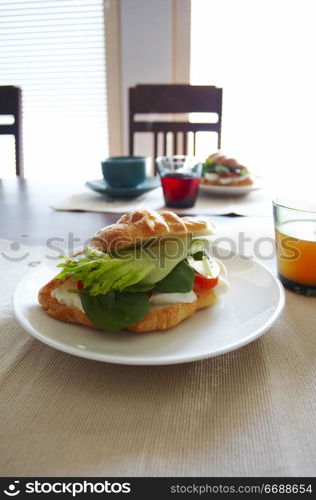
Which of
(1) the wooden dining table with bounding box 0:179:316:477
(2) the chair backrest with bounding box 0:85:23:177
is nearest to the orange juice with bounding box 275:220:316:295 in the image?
(1) the wooden dining table with bounding box 0:179:316:477

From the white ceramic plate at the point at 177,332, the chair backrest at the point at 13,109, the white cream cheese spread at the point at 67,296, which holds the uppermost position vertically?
the chair backrest at the point at 13,109

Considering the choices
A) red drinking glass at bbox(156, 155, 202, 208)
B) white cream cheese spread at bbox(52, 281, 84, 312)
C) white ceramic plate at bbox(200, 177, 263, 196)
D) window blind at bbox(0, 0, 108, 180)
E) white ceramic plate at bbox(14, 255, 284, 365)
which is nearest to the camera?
white ceramic plate at bbox(14, 255, 284, 365)

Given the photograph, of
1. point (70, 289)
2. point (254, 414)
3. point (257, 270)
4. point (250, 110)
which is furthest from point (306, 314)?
point (250, 110)

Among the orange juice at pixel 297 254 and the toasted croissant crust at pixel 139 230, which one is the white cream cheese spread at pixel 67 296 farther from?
the orange juice at pixel 297 254

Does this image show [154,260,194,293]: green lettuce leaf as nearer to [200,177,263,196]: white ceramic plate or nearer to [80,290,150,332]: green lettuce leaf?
[80,290,150,332]: green lettuce leaf

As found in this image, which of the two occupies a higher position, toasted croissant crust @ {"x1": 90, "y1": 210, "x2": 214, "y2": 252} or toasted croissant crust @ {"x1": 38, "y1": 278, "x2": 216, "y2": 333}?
toasted croissant crust @ {"x1": 90, "y1": 210, "x2": 214, "y2": 252}

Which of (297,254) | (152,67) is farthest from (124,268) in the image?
(152,67)

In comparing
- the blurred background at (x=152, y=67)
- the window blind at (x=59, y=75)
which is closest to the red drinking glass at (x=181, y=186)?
the blurred background at (x=152, y=67)
